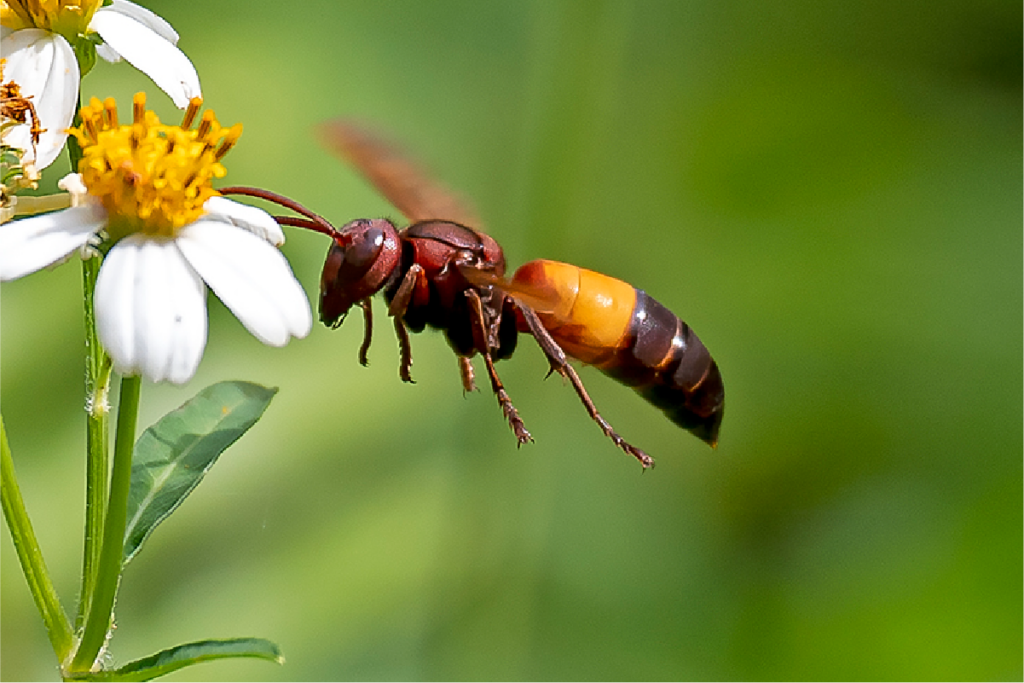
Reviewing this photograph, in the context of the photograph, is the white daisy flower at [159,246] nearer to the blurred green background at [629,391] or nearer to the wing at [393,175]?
the wing at [393,175]

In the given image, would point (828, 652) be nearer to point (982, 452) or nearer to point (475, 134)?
point (982, 452)

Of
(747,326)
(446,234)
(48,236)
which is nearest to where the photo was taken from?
(48,236)

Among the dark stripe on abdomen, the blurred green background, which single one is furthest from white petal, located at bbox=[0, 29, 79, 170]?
the blurred green background

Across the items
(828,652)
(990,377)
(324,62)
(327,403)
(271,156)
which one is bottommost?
(828,652)

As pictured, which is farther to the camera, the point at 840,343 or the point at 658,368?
the point at 840,343

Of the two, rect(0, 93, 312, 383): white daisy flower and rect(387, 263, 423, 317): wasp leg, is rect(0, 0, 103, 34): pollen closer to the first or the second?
rect(0, 93, 312, 383): white daisy flower

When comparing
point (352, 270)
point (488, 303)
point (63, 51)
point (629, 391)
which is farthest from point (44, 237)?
point (629, 391)

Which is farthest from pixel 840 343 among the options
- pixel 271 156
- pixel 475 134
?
pixel 271 156
